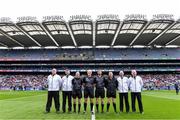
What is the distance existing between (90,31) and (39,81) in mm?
19622

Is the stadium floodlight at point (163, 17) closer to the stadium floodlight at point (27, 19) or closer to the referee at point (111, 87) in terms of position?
the stadium floodlight at point (27, 19)

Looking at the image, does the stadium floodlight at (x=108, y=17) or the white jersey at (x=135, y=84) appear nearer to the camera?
the white jersey at (x=135, y=84)

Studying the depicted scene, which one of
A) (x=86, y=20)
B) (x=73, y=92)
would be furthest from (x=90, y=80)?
(x=86, y=20)

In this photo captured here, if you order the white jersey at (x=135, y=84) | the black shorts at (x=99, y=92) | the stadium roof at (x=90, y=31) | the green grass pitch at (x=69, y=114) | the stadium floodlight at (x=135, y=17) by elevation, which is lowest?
the green grass pitch at (x=69, y=114)

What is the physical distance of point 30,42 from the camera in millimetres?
69562

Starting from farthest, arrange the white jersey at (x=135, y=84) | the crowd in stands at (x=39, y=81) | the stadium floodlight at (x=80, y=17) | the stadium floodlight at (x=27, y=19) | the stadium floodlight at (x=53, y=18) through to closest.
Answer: the crowd in stands at (x=39, y=81)
the stadium floodlight at (x=27, y=19)
the stadium floodlight at (x=53, y=18)
the stadium floodlight at (x=80, y=17)
the white jersey at (x=135, y=84)

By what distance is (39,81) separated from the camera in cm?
6819

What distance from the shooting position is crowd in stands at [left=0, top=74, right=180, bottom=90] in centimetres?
6275

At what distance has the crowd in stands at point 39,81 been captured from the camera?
62750 mm

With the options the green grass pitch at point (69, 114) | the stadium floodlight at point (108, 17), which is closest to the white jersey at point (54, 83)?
the green grass pitch at point (69, 114)

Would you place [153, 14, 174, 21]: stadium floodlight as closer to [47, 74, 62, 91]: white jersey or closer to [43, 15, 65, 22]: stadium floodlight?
[43, 15, 65, 22]: stadium floodlight

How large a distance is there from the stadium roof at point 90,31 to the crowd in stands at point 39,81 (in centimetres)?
823

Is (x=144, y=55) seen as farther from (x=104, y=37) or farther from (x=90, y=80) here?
(x=90, y=80)

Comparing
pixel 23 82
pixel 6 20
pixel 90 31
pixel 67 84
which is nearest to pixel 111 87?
pixel 67 84
